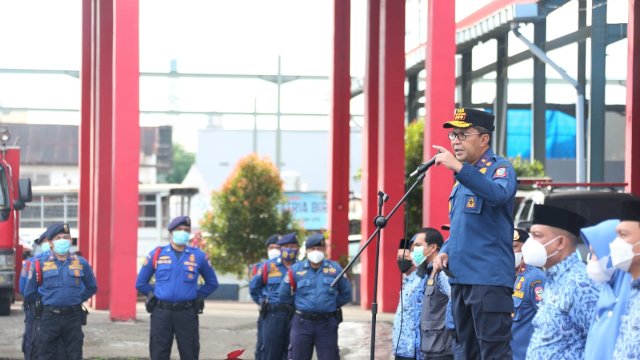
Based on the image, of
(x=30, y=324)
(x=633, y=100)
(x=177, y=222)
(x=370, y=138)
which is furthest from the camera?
(x=370, y=138)

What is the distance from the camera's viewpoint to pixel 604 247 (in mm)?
6090

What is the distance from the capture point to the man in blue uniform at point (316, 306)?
43.4ft

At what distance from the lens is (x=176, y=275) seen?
13.2 meters

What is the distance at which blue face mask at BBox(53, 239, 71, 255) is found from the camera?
13367 millimetres

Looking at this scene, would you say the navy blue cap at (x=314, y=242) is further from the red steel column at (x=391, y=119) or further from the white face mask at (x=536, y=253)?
the red steel column at (x=391, y=119)

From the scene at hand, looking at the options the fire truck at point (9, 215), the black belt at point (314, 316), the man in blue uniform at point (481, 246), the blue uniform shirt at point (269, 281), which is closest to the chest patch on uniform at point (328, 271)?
the black belt at point (314, 316)

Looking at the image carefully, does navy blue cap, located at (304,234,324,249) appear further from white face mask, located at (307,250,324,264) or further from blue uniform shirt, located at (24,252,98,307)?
blue uniform shirt, located at (24,252,98,307)

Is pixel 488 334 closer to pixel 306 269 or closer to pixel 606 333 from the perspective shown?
pixel 606 333

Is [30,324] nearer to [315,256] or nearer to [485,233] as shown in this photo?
[315,256]

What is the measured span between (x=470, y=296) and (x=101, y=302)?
17.3m

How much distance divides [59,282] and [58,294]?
137mm

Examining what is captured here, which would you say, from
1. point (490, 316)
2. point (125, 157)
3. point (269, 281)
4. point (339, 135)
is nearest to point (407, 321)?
point (490, 316)

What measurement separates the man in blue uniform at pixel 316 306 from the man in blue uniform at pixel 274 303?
121cm

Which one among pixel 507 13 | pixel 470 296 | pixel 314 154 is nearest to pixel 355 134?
pixel 314 154
